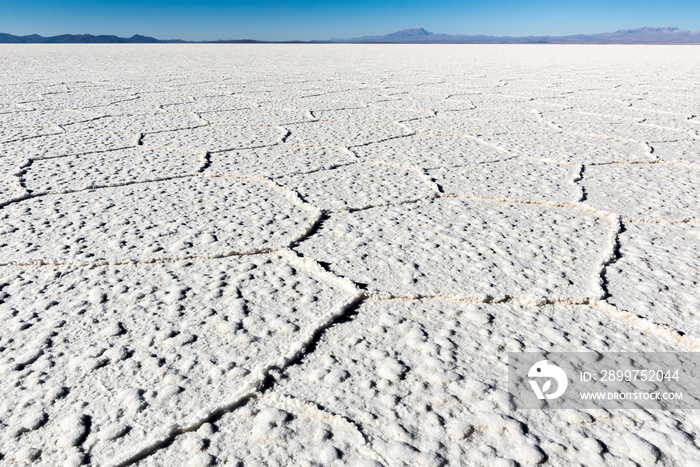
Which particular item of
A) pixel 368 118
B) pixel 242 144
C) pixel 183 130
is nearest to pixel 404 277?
pixel 242 144

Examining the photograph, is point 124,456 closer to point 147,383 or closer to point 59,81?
A: point 147,383

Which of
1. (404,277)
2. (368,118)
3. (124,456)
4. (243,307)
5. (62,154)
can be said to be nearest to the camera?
(124,456)

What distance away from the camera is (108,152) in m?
2.13

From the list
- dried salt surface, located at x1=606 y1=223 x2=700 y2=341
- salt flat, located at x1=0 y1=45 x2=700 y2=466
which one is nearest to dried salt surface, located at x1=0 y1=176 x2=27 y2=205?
salt flat, located at x1=0 y1=45 x2=700 y2=466

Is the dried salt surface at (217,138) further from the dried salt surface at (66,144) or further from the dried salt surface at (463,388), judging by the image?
the dried salt surface at (463,388)

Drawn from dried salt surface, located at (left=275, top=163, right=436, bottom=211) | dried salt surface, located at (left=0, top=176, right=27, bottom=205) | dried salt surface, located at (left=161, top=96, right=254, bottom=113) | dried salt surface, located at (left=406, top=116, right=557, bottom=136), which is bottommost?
dried salt surface, located at (left=161, top=96, right=254, bottom=113)

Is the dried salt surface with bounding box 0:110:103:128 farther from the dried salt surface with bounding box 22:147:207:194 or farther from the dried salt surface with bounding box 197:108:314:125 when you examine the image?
the dried salt surface with bounding box 22:147:207:194

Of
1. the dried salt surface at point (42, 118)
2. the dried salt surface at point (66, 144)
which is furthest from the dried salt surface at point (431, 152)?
the dried salt surface at point (42, 118)

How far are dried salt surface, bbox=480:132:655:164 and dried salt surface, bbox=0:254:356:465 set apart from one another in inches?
54.5

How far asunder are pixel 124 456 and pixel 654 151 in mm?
2214

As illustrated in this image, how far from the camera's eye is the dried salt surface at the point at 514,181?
1612mm

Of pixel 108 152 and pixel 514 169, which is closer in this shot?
pixel 514 169

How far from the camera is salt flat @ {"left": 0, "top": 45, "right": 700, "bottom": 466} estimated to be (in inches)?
26.3

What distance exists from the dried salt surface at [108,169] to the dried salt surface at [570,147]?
125cm
